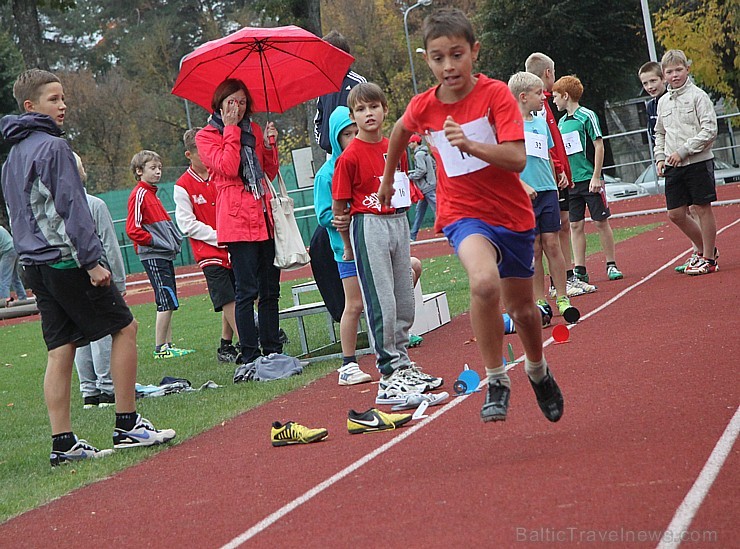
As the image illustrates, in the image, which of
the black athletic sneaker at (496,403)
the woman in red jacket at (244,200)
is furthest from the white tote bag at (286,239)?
the black athletic sneaker at (496,403)

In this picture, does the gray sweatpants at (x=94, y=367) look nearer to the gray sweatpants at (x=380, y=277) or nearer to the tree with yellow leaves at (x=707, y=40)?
the gray sweatpants at (x=380, y=277)

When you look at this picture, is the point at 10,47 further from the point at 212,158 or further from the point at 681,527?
the point at 681,527

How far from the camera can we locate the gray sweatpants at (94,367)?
918cm

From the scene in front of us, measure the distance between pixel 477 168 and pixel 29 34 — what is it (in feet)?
76.3

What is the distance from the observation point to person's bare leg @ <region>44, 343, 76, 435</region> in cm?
670

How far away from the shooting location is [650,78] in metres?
11.5

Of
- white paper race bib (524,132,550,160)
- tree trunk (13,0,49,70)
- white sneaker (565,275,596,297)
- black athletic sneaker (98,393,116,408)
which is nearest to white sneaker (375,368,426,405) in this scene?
white paper race bib (524,132,550,160)

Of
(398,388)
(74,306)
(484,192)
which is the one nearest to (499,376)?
(484,192)

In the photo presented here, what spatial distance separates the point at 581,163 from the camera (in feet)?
39.3

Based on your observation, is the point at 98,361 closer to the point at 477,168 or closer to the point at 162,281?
the point at 162,281

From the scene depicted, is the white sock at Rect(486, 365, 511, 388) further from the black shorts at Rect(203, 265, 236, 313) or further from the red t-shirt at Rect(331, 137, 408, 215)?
the black shorts at Rect(203, 265, 236, 313)

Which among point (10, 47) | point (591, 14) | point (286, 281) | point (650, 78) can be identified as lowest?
point (286, 281)

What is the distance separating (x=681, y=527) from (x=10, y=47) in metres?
40.1

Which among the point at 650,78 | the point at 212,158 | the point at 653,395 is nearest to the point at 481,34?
the point at 650,78
